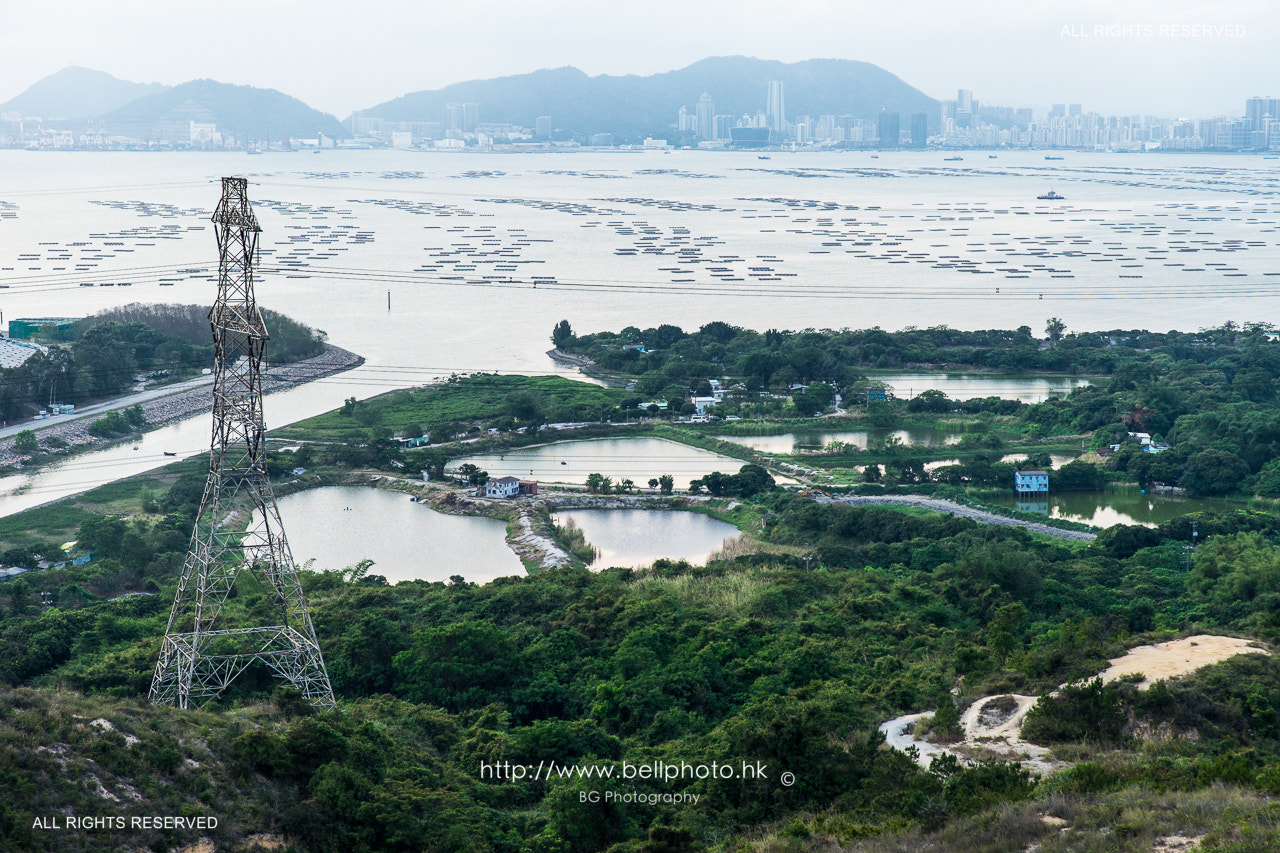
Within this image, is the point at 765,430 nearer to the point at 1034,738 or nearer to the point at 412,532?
the point at 412,532

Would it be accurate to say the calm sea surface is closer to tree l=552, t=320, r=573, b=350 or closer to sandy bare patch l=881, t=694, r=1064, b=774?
tree l=552, t=320, r=573, b=350

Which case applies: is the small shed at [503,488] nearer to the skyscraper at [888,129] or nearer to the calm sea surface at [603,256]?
the calm sea surface at [603,256]

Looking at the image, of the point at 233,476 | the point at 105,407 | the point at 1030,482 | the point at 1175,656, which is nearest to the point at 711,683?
the point at 1175,656

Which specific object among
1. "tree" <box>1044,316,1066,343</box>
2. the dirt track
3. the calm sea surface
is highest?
the calm sea surface

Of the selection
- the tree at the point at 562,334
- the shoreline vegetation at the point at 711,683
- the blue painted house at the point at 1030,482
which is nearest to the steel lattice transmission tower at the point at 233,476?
the shoreline vegetation at the point at 711,683

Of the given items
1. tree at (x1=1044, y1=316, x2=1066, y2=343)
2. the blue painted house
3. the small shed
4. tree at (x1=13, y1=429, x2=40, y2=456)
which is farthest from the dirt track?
tree at (x1=1044, y1=316, x2=1066, y2=343)

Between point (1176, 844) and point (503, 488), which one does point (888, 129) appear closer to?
point (503, 488)
